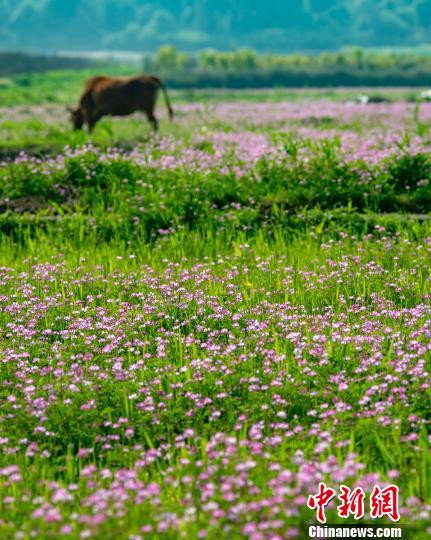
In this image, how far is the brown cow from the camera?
22500mm

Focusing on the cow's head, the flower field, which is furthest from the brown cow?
the flower field

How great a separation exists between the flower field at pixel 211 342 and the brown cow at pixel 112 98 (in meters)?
8.20

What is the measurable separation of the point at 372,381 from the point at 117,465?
6.80ft

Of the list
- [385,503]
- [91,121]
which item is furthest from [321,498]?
[91,121]

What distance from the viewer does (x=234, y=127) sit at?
25.0 meters

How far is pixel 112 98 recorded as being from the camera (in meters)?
23.1

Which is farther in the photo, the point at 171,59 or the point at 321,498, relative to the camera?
the point at 171,59

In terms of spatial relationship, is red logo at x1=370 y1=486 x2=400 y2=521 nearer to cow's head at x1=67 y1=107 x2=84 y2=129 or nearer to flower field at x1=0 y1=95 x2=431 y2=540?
flower field at x1=0 y1=95 x2=431 y2=540

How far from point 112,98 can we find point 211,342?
658 inches

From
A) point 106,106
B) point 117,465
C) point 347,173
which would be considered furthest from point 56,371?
point 106,106

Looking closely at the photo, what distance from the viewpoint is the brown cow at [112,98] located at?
73.8 ft

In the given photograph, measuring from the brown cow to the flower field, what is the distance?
8201mm

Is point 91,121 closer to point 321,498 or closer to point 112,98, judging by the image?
point 112,98

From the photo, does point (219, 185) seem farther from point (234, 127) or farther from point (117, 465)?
point (234, 127)
